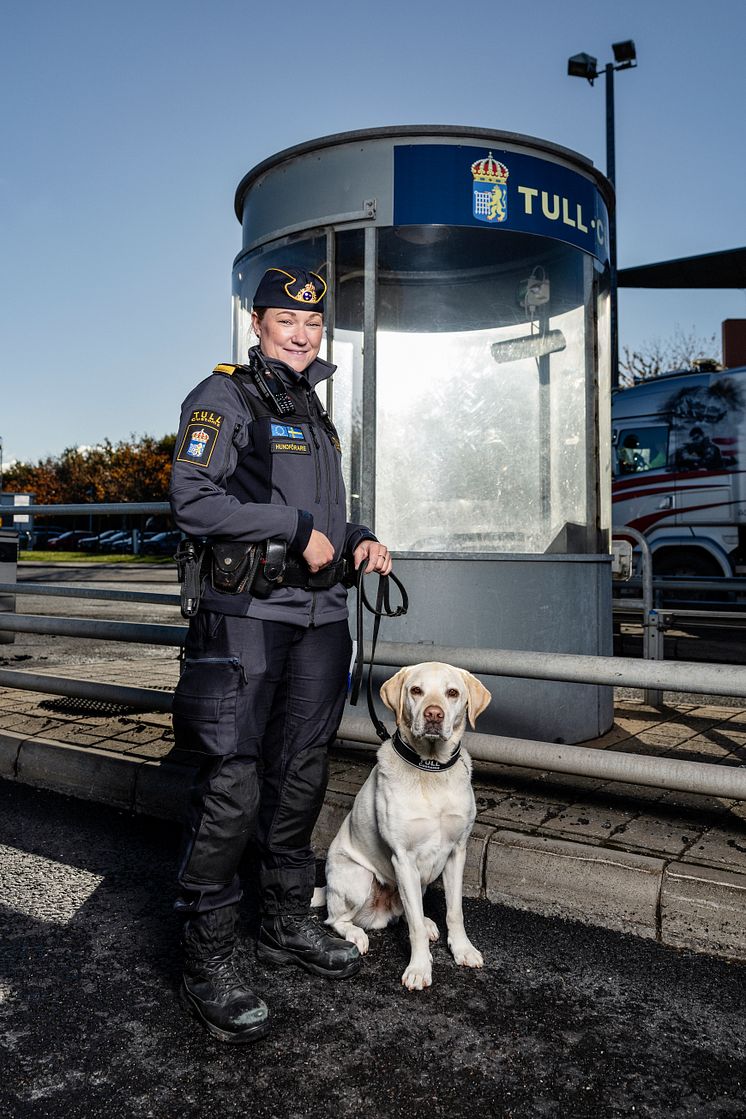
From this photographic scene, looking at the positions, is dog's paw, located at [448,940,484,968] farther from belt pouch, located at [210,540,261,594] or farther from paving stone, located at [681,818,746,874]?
belt pouch, located at [210,540,261,594]

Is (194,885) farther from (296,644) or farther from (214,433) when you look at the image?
(214,433)

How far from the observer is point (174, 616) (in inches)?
480

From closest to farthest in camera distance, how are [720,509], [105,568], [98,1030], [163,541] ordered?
1. [98,1030]
2. [720,509]
3. [105,568]
4. [163,541]

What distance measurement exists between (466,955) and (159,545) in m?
41.5

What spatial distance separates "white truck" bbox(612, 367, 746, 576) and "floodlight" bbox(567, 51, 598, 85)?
26.4 feet

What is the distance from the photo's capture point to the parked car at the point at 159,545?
136 ft

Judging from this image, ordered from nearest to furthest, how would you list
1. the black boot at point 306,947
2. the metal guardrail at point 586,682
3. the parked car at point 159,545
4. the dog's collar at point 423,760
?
1. the black boot at point 306,947
2. the dog's collar at point 423,760
3. the metal guardrail at point 586,682
4. the parked car at point 159,545

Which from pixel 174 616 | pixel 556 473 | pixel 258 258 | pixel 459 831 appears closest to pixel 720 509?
pixel 174 616

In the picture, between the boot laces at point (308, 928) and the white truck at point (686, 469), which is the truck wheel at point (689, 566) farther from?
the boot laces at point (308, 928)

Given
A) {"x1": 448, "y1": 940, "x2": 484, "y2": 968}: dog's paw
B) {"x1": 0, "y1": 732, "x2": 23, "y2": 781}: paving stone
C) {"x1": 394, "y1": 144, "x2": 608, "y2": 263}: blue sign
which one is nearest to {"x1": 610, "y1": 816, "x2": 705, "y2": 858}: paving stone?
{"x1": 448, "y1": 940, "x2": 484, "y2": 968}: dog's paw

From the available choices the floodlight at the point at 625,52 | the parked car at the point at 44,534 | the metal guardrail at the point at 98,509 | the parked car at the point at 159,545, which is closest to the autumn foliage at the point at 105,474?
the parked car at the point at 44,534

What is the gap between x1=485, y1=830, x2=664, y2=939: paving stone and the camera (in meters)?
3.07

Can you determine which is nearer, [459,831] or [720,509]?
[459,831]

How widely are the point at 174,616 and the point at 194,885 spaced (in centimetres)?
985
